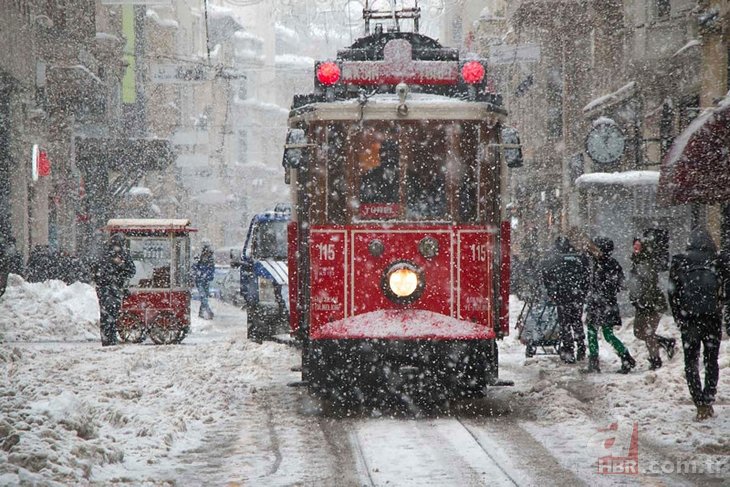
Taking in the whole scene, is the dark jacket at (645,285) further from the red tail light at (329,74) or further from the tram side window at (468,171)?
the red tail light at (329,74)

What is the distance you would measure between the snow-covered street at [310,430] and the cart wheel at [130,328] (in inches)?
182

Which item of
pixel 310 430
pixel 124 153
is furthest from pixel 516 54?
pixel 310 430

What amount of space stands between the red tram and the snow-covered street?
24.9 inches

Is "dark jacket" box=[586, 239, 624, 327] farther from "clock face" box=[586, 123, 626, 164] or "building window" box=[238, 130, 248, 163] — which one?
"building window" box=[238, 130, 248, 163]

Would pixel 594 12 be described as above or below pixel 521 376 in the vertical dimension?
above

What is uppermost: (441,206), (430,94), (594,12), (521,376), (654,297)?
(594,12)

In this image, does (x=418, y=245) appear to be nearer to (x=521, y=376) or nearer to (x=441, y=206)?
(x=441, y=206)

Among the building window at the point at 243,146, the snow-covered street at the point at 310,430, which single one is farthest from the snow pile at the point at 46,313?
the building window at the point at 243,146

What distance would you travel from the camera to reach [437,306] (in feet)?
38.5

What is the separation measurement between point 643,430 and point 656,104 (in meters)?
19.1

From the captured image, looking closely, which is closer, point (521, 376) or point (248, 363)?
point (521, 376)

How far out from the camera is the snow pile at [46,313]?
2298 cm

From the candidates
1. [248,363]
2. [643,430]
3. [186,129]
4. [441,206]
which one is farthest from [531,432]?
[186,129]

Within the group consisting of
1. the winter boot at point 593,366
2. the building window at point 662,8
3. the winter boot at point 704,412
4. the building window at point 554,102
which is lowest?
the winter boot at point 593,366
